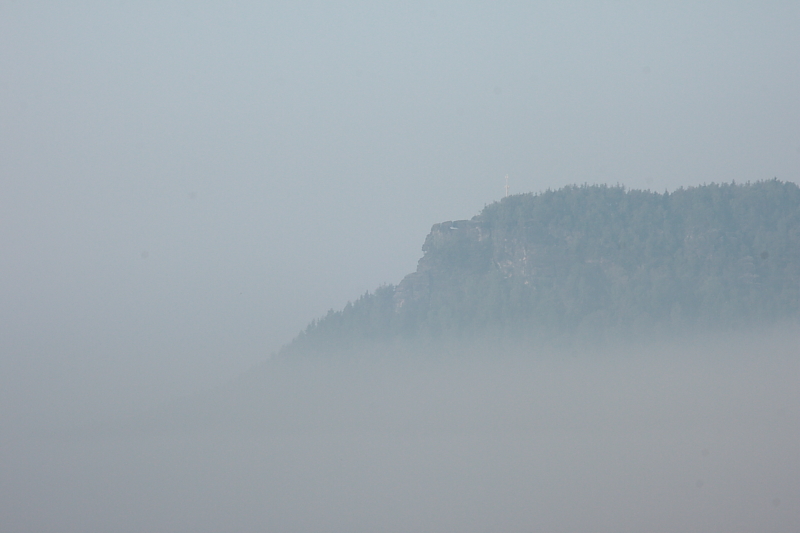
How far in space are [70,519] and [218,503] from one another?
856cm

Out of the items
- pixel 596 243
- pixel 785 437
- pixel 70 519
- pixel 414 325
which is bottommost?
pixel 70 519

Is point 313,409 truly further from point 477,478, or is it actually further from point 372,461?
point 477,478

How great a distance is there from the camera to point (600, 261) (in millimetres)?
72875

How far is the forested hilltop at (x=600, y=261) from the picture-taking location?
A: 2682 inches

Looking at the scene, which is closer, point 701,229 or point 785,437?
point 785,437

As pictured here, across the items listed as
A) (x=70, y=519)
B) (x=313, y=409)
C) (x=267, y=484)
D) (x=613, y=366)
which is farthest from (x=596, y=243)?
(x=70, y=519)

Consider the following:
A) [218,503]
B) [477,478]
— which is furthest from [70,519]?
[477,478]

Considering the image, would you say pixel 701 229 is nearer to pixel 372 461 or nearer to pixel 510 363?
pixel 510 363

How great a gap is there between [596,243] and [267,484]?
3300 cm

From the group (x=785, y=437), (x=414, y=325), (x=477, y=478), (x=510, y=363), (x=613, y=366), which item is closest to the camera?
(x=785, y=437)

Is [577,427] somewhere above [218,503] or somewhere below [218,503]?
above

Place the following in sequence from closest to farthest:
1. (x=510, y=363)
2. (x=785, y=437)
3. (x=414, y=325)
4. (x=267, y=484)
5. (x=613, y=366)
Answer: (x=785, y=437)
(x=267, y=484)
(x=613, y=366)
(x=510, y=363)
(x=414, y=325)

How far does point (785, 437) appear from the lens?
4994cm

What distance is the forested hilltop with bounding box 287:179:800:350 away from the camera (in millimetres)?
68125
